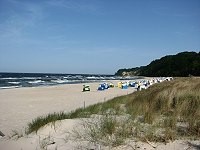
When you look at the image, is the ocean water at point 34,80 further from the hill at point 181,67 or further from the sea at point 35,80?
the hill at point 181,67

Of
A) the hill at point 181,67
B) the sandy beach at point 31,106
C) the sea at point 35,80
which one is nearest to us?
the sandy beach at point 31,106

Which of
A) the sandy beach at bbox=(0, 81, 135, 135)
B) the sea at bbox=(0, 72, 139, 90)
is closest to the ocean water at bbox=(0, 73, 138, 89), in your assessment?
the sea at bbox=(0, 72, 139, 90)

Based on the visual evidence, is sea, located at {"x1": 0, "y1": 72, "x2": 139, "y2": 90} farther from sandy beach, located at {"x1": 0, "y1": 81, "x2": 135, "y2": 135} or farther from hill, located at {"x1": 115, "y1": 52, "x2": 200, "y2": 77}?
hill, located at {"x1": 115, "y1": 52, "x2": 200, "y2": 77}

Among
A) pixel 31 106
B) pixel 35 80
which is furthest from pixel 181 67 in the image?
pixel 31 106

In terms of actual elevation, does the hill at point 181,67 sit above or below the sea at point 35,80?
above

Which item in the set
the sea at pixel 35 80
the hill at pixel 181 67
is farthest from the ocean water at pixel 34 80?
the hill at pixel 181 67

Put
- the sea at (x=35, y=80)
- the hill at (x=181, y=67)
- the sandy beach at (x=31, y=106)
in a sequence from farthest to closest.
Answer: the hill at (x=181, y=67) < the sea at (x=35, y=80) < the sandy beach at (x=31, y=106)

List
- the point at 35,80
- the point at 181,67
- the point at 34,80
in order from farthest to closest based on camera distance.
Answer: the point at 181,67 < the point at 34,80 < the point at 35,80

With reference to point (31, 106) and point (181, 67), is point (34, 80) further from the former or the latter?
point (31, 106)

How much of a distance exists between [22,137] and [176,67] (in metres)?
84.1

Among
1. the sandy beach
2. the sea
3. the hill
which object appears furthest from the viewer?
the hill

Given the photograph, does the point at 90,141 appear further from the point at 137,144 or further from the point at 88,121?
the point at 88,121

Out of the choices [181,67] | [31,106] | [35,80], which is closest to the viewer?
[31,106]

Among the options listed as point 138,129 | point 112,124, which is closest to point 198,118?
point 138,129
